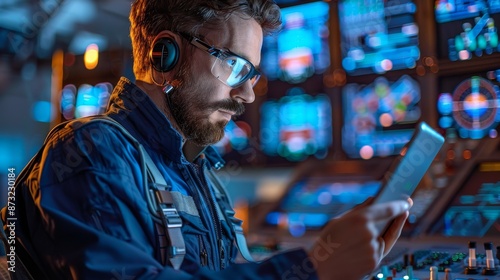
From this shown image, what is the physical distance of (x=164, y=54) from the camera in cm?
111

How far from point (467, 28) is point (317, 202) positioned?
1.01 meters

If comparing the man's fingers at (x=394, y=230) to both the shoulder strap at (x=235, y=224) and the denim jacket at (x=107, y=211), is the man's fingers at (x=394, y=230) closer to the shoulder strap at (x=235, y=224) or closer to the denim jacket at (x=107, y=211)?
the denim jacket at (x=107, y=211)

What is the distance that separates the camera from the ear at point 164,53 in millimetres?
1106

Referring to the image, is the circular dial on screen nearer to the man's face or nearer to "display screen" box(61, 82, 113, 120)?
the man's face

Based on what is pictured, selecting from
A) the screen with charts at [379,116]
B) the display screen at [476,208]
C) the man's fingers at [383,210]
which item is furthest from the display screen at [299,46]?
the man's fingers at [383,210]

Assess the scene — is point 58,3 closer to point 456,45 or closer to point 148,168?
point 456,45

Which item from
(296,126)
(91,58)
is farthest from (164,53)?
(91,58)

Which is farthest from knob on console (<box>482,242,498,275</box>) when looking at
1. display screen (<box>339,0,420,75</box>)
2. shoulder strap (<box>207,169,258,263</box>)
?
display screen (<box>339,0,420,75</box>)

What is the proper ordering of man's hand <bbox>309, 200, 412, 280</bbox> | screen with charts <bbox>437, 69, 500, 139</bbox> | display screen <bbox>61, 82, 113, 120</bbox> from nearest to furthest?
man's hand <bbox>309, 200, 412, 280</bbox>, screen with charts <bbox>437, 69, 500, 139</bbox>, display screen <bbox>61, 82, 113, 120</bbox>

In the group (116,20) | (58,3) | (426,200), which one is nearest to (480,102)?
(426,200)

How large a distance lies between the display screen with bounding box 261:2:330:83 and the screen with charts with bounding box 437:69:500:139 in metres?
0.67

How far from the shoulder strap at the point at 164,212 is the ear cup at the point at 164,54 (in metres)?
0.20

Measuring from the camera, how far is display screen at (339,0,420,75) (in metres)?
2.43

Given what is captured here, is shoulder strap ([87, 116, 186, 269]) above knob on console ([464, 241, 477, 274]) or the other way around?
above
